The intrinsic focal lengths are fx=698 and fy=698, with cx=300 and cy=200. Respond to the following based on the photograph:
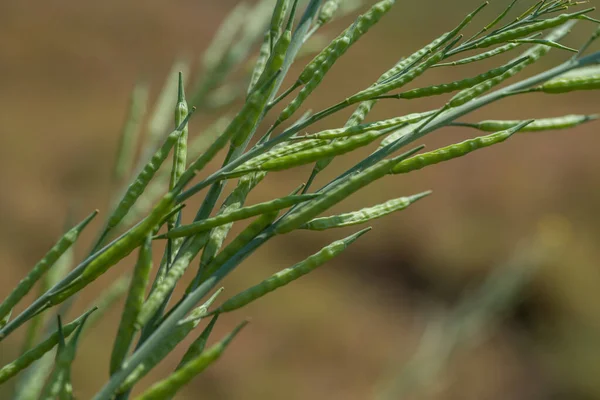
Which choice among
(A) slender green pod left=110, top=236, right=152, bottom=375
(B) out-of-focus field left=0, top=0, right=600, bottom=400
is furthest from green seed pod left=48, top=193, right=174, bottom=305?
(B) out-of-focus field left=0, top=0, right=600, bottom=400

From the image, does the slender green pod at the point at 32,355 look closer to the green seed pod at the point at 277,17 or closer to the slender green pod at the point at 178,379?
the slender green pod at the point at 178,379

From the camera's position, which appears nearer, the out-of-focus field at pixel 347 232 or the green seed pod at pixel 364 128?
the green seed pod at pixel 364 128

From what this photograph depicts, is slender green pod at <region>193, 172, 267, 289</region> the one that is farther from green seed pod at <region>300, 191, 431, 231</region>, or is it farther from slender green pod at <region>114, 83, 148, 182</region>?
slender green pod at <region>114, 83, 148, 182</region>

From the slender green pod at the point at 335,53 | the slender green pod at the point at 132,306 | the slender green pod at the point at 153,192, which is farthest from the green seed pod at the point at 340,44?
the slender green pod at the point at 153,192

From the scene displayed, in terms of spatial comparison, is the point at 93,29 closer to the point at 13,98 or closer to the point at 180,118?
the point at 13,98

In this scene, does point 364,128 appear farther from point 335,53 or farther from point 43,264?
point 43,264

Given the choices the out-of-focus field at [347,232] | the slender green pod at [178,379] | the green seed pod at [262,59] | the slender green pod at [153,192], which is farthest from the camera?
the out-of-focus field at [347,232]

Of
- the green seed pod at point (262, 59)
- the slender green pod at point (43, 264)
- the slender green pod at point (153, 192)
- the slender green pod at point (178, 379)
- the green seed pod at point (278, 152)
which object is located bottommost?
the slender green pod at point (178, 379)
